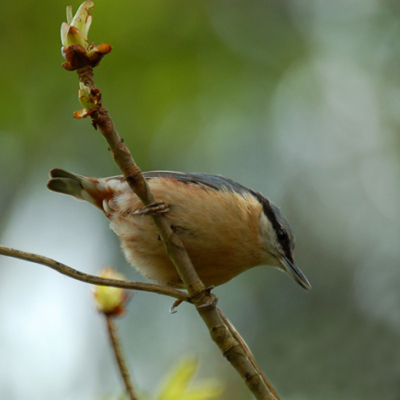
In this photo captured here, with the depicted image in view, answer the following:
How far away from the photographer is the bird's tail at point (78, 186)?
3084mm

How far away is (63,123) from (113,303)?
9.31 ft

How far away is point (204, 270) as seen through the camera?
9.06ft

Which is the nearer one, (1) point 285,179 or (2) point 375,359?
(2) point 375,359

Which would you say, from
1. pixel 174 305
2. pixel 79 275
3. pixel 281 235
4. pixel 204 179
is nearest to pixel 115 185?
pixel 204 179

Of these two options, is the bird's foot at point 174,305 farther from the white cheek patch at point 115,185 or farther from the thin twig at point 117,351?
the thin twig at point 117,351

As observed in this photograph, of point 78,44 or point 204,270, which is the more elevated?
point 78,44

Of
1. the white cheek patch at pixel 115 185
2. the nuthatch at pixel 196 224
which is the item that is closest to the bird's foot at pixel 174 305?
the nuthatch at pixel 196 224

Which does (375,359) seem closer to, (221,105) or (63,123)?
(221,105)

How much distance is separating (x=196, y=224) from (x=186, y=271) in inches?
31.5

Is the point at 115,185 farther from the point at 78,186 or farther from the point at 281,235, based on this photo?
the point at 281,235

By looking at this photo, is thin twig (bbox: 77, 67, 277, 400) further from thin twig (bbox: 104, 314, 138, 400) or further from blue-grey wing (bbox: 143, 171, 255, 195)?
blue-grey wing (bbox: 143, 171, 255, 195)

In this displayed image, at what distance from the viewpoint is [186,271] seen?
190 cm

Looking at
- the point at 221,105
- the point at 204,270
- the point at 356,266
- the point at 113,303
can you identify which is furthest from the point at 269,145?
the point at 113,303

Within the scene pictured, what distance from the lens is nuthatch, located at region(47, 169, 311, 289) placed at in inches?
107
